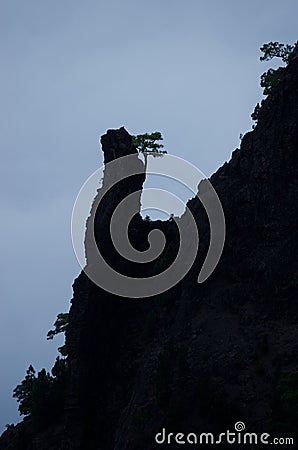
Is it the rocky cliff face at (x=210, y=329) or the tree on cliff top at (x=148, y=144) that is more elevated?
the tree on cliff top at (x=148, y=144)

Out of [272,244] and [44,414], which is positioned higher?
[272,244]

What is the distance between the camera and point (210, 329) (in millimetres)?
31359

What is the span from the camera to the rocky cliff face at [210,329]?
86.0 feet

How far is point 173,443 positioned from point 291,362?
24.1 ft

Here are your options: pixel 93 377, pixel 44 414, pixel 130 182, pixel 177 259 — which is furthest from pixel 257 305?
pixel 44 414

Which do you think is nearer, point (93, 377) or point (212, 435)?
point (212, 435)

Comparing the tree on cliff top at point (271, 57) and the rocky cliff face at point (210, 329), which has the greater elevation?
the tree on cliff top at point (271, 57)

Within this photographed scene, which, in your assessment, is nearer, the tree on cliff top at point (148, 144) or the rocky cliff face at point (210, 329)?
the rocky cliff face at point (210, 329)

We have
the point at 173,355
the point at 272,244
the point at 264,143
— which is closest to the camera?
the point at 173,355

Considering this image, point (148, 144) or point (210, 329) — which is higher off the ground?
point (148, 144)

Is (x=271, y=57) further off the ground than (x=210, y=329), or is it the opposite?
(x=271, y=57)

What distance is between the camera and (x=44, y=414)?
1578 inches

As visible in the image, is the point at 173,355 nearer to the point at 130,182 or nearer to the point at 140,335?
the point at 140,335

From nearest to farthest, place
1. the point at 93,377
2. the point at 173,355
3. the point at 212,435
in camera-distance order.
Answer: the point at 212,435, the point at 173,355, the point at 93,377
